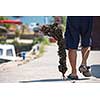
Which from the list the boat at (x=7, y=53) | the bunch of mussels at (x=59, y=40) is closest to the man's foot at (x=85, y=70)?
the bunch of mussels at (x=59, y=40)

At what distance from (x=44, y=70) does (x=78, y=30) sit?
0.43 m

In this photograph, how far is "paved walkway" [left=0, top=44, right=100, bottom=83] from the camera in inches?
142

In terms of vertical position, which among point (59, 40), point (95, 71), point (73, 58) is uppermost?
point (59, 40)

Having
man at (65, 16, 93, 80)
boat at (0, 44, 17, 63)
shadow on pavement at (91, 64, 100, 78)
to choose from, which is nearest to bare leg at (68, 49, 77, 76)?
man at (65, 16, 93, 80)

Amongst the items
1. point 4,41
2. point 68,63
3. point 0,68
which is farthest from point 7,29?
point 68,63

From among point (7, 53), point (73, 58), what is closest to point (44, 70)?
point (73, 58)

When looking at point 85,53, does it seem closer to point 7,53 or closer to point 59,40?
point 59,40

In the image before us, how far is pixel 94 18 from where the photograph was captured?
3613 mm

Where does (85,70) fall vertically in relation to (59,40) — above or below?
below

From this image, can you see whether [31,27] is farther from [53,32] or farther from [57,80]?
[57,80]

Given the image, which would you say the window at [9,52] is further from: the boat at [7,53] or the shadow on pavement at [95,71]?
the shadow on pavement at [95,71]

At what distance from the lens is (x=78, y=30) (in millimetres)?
3586
